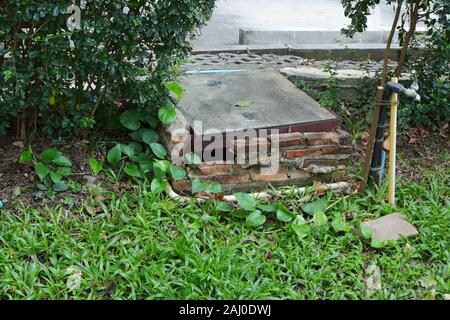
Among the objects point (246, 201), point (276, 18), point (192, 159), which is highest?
point (276, 18)

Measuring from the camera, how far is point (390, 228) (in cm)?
345

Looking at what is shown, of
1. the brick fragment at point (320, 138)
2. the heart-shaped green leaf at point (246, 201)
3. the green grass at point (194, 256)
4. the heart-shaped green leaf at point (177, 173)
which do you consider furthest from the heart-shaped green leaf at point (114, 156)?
the brick fragment at point (320, 138)

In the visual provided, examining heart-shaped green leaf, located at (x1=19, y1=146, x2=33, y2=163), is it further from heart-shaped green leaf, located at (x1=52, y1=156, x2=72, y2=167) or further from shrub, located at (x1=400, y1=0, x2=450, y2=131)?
shrub, located at (x1=400, y1=0, x2=450, y2=131)

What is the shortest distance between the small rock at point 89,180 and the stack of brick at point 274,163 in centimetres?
49

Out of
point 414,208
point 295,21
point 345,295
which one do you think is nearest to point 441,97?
point 414,208

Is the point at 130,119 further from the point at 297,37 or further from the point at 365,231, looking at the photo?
the point at 297,37

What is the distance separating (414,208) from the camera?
3664 millimetres

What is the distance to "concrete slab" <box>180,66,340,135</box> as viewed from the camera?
3.78 meters

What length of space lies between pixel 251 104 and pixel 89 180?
1.19 m

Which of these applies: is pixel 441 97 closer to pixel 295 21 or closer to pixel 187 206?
pixel 187 206

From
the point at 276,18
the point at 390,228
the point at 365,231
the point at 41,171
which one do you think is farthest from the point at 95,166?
the point at 276,18

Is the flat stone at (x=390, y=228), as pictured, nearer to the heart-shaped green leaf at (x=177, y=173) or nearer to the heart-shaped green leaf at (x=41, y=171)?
the heart-shaped green leaf at (x=177, y=173)

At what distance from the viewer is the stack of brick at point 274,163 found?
3.67m
